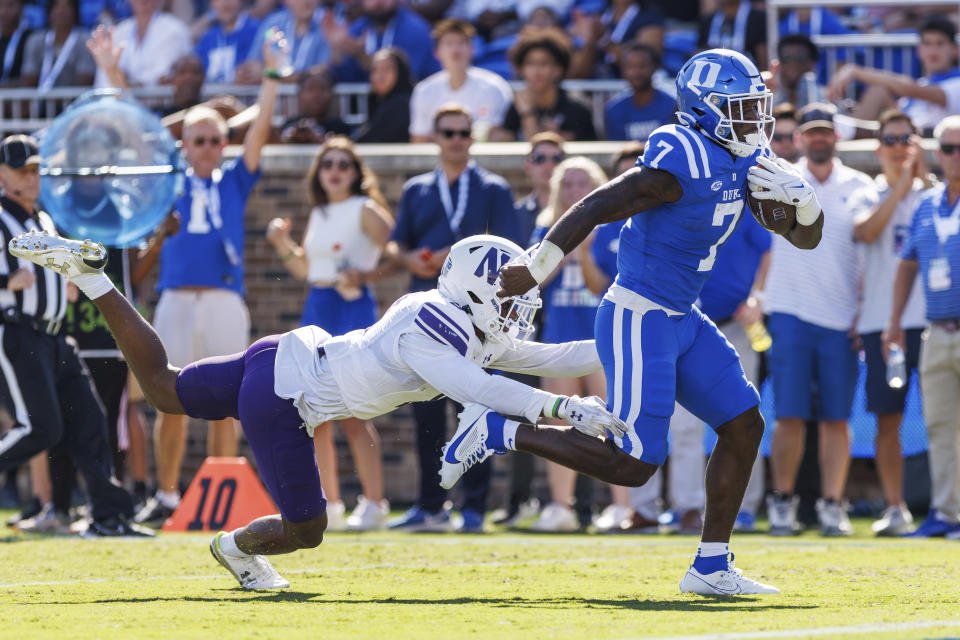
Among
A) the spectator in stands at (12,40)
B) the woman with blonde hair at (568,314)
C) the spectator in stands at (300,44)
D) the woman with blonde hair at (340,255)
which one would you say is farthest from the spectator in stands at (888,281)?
the spectator in stands at (12,40)

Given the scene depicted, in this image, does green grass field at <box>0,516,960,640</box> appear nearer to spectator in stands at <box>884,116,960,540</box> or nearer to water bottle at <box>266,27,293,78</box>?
spectator in stands at <box>884,116,960,540</box>

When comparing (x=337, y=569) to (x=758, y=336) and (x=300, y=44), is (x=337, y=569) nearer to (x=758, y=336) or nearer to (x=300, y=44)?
(x=758, y=336)

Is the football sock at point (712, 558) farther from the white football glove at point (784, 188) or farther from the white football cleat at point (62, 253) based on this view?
the white football cleat at point (62, 253)

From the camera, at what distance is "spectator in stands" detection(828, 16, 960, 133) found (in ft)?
37.4

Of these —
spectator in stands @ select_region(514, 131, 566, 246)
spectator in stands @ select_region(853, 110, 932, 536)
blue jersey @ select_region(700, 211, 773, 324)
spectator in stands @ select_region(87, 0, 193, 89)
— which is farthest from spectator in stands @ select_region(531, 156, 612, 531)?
spectator in stands @ select_region(87, 0, 193, 89)

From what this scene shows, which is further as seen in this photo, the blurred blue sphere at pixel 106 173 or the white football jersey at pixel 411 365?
the blurred blue sphere at pixel 106 173

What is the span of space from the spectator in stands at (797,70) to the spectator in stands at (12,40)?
24.6 ft

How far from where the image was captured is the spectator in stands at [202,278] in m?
10.6

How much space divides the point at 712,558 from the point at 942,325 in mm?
3820

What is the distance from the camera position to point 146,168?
9508 millimetres

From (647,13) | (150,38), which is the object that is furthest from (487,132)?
(150,38)

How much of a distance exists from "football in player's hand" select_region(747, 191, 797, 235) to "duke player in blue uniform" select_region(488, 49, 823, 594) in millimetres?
48

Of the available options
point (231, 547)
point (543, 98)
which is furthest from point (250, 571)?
point (543, 98)

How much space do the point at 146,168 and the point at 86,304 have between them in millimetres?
1755
